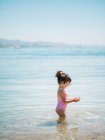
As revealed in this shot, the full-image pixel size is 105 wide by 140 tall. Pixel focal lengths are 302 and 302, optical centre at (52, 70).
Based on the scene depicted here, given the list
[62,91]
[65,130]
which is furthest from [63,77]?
[65,130]

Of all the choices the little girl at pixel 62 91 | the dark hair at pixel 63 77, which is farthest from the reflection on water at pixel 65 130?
the dark hair at pixel 63 77

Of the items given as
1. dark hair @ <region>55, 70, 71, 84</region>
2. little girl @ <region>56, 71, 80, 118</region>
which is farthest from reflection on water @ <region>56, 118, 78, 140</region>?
dark hair @ <region>55, 70, 71, 84</region>

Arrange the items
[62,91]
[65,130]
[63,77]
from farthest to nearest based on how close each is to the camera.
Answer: [62,91] → [63,77] → [65,130]

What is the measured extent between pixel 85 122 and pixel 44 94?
16.1 feet

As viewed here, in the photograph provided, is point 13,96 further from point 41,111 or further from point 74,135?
point 74,135

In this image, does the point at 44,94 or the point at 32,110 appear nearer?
the point at 32,110

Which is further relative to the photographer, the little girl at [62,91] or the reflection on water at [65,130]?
the little girl at [62,91]

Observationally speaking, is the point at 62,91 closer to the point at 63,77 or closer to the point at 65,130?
the point at 63,77

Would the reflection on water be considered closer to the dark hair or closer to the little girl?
the little girl

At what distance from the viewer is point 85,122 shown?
25.1 ft

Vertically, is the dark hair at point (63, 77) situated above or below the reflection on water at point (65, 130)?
above

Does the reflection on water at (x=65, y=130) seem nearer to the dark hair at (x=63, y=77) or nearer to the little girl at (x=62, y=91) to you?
the little girl at (x=62, y=91)

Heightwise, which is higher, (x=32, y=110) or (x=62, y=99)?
(x=62, y=99)

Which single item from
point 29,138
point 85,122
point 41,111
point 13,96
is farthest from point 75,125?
point 13,96
